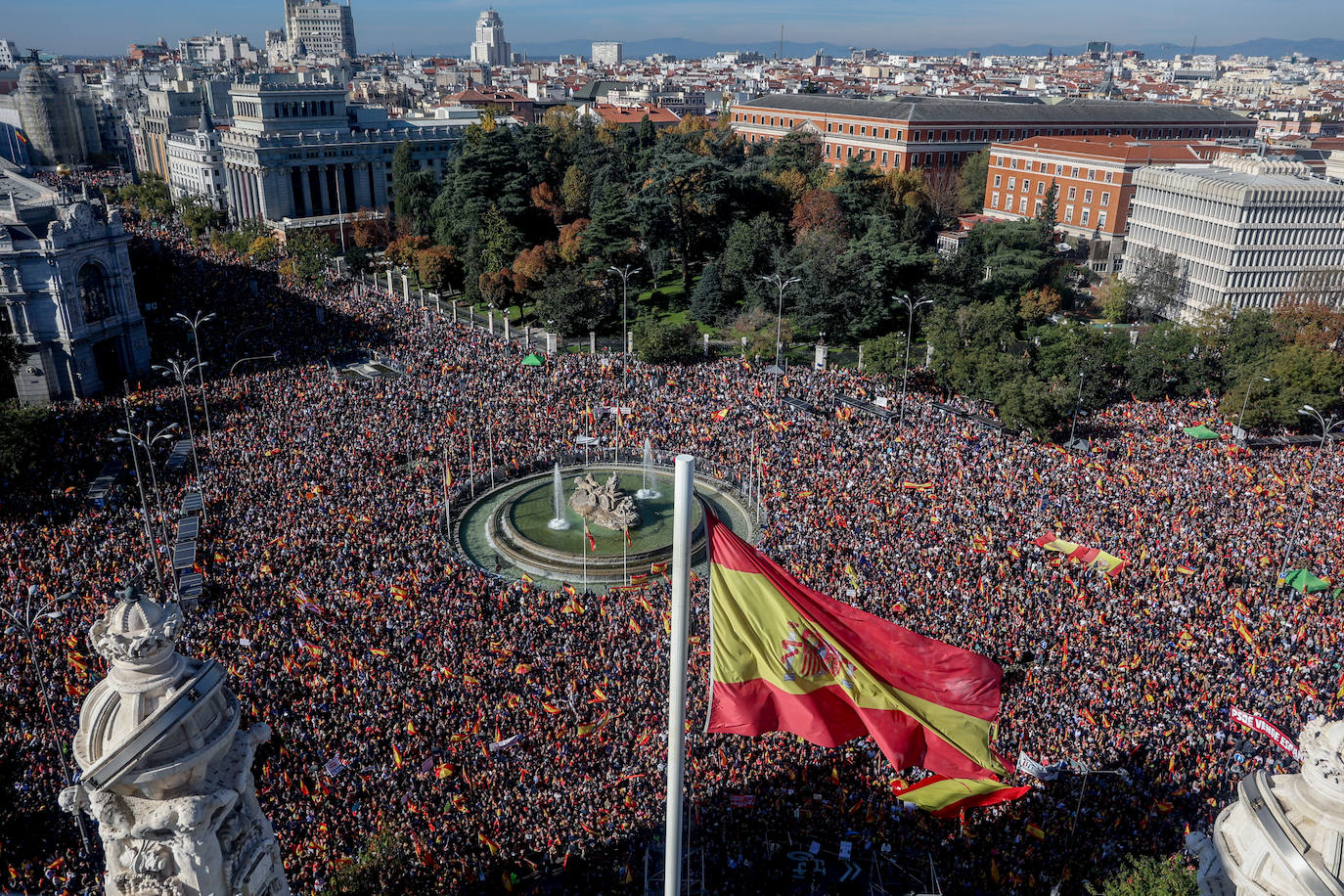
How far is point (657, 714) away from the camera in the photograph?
19266 mm

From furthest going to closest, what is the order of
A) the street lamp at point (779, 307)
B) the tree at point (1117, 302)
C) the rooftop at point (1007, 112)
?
the rooftop at point (1007, 112) < the tree at point (1117, 302) < the street lamp at point (779, 307)

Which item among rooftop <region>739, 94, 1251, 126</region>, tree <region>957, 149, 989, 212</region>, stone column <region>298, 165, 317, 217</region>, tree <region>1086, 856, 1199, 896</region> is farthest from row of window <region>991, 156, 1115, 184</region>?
tree <region>1086, 856, 1199, 896</region>

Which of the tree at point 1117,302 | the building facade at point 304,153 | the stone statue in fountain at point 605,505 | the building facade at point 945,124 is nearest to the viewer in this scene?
the stone statue in fountain at point 605,505

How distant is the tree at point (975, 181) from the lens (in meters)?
79.0

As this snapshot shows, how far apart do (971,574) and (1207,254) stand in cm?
4095

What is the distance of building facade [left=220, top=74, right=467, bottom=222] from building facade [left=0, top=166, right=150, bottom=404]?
33960 millimetres

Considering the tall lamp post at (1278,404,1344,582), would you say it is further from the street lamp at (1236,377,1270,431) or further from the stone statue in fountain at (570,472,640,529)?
the stone statue in fountain at (570,472,640,529)

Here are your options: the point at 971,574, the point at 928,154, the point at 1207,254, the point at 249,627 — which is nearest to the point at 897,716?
the point at 971,574

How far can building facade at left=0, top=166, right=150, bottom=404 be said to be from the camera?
129ft

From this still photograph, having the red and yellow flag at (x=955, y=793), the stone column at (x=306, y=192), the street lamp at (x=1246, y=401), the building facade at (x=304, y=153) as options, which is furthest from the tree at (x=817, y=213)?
the stone column at (x=306, y=192)

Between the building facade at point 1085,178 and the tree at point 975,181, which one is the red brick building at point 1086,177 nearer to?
the building facade at point 1085,178

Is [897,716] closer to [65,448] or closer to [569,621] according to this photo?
[569,621]

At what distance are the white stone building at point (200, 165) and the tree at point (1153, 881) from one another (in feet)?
283

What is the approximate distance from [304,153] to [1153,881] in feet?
264
